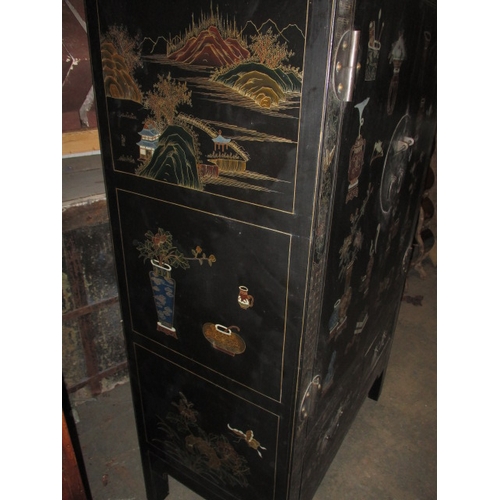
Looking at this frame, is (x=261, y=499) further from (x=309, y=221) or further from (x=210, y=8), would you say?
(x=210, y=8)

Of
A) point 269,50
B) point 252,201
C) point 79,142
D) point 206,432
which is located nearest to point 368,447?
point 206,432

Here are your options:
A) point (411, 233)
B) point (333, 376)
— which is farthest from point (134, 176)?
point (411, 233)

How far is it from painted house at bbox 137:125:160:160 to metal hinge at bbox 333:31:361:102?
0.46 meters

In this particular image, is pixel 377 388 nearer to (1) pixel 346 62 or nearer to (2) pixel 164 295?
(2) pixel 164 295

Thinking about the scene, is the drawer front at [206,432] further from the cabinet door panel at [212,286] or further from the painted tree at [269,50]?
the painted tree at [269,50]

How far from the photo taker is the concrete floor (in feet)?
6.12

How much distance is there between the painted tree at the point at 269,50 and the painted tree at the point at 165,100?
0.20 m

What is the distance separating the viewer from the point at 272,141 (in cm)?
83

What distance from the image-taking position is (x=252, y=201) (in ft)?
2.98

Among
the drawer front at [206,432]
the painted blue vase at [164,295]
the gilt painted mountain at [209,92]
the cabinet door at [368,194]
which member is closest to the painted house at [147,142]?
the gilt painted mountain at [209,92]

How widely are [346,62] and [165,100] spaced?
433 millimetres

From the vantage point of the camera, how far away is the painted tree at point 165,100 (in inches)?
36.3

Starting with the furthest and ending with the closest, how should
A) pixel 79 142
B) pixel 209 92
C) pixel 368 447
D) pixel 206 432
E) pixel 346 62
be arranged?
pixel 79 142 → pixel 368 447 → pixel 206 432 → pixel 209 92 → pixel 346 62

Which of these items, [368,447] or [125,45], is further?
[368,447]
